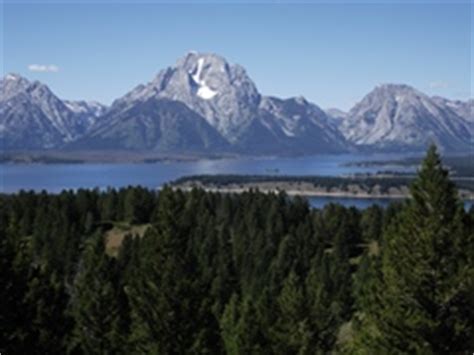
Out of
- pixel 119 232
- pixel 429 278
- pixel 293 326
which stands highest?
pixel 429 278

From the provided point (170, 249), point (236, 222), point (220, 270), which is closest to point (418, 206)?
point (170, 249)

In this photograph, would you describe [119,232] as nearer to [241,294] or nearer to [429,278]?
[241,294]

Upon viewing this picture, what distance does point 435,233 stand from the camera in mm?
25188

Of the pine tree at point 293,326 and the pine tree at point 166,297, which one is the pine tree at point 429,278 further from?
the pine tree at point 293,326

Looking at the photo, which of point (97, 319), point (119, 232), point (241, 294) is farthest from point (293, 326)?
point (119, 232)

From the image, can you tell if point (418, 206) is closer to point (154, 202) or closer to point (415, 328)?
point (415, 328)

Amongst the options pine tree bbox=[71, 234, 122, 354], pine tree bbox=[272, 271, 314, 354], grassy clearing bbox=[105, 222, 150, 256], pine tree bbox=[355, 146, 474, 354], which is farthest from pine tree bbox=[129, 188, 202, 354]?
grassy clearing bbox=[105, 222, 150, 256]

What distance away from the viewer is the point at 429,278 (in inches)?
988

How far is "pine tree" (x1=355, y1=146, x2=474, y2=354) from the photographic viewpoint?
24.7 meters

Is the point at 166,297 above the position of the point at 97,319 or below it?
above

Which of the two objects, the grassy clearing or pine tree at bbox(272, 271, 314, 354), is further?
the grassy clearing

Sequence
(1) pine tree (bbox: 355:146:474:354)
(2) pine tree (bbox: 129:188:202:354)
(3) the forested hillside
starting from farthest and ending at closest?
(2) pine tree (bbox: 129:188:202:354), (3) the forested hillside, (1) pine tree (bbox: 355:146:474:354)

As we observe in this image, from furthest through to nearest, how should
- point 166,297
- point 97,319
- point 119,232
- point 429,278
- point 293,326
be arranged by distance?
point 119,232 < point 293,326 < point 97,319 < point 166,297 < point 429,278

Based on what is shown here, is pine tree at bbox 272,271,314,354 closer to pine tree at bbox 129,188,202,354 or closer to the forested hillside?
the forested hillside
